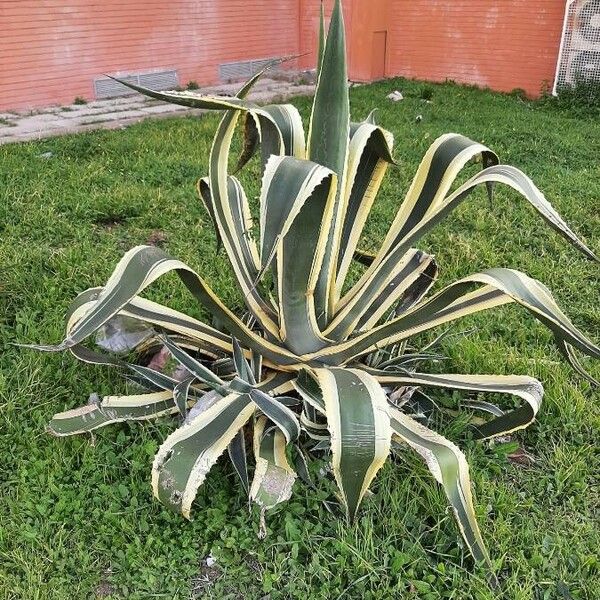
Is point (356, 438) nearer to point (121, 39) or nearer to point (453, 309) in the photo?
point (453, 309)

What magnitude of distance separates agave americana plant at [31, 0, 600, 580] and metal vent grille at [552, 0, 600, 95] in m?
5.61

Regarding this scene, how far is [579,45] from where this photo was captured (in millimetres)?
6898

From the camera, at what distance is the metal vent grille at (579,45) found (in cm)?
A: 673

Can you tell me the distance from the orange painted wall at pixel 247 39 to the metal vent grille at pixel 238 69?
0.08m

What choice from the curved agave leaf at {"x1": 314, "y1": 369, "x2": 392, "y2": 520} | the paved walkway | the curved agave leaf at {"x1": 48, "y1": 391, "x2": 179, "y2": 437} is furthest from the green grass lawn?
the paved walkway

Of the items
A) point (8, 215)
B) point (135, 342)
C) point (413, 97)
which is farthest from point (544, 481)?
point (413, 97)

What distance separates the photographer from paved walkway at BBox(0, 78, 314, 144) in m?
5.73

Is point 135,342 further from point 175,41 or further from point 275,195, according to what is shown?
point 175,41

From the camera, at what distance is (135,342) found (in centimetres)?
232

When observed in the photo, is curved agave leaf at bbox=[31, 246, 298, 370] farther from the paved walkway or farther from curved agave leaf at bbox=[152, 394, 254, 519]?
the paved walkway

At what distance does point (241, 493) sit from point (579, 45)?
6640 mm

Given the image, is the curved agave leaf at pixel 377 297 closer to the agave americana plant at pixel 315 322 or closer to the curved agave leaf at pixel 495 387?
the agave americana plant at pixel 315 322

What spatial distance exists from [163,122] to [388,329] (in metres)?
4.62

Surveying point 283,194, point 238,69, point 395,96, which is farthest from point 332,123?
point 238,69
